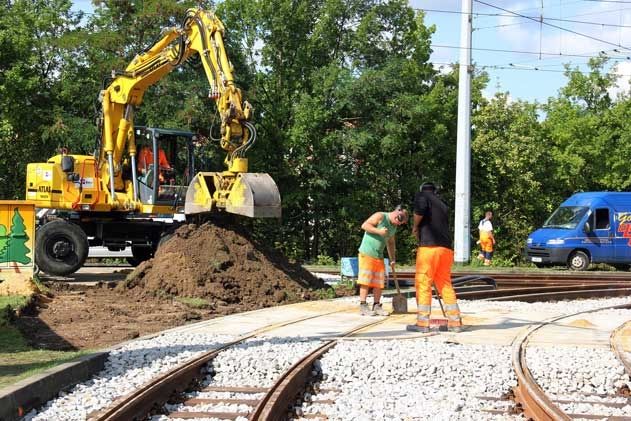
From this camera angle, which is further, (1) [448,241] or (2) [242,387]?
(1) [448,241]

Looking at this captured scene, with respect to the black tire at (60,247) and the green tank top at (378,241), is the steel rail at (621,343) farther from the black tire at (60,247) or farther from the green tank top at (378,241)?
the black tire at (60,247)

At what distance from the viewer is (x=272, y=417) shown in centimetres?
682

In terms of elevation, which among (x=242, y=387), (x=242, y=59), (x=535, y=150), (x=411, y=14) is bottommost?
(x=242, y=387)

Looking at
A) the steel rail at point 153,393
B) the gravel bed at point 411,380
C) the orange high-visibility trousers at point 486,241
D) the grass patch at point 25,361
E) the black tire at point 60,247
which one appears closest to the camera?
the steel rail at point 153,393

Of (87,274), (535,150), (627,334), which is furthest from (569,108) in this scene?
(627,334)

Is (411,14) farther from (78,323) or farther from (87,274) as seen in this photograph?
(78,323)

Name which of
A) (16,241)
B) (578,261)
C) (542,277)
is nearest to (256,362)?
(16,241)

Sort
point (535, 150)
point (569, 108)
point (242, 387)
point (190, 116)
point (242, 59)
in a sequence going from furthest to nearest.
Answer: point (569, 108) < point (535, 150) < point (242, 59) < point (190, 116) < point (242, 387)

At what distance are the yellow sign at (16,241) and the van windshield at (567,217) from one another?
63.5 feet

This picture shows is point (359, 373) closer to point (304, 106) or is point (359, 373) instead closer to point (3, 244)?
point (3, 244)

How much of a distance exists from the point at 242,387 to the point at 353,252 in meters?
28.3

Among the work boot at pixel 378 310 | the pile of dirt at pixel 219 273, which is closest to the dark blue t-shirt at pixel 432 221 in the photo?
the work boot at pixel 378 310

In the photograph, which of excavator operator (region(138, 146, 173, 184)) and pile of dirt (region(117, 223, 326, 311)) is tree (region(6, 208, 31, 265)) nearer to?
pile of dirt (region(117, 223, 326, 311))

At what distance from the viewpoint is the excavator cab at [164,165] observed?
2075 cm
